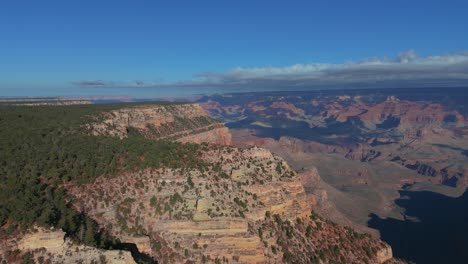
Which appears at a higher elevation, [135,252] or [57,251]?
[57,251]

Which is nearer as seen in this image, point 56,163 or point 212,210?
point 212,210

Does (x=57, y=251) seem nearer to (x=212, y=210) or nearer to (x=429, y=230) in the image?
(x=212, y=210)

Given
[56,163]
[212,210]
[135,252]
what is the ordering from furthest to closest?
1. [56,163]
2. [212,210]
3. [135,252]

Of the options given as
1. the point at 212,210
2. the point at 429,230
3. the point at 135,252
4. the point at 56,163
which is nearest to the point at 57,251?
the point at 135,252

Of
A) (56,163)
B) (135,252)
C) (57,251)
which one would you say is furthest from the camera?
(56,163)

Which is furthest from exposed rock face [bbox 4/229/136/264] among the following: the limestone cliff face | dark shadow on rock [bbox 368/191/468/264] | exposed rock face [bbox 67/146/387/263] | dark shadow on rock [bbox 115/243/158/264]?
dark shadow on rock [bbox 368/191/468/264]

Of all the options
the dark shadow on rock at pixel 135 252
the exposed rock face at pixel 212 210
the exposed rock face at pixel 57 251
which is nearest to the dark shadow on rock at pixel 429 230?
the exposed rock face at pixel 212 210

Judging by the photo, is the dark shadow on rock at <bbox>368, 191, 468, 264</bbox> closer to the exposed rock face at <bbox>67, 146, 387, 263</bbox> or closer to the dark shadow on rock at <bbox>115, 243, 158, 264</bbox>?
the exposed rock face at <bbox>67, 146, 387, 263</bbox>
